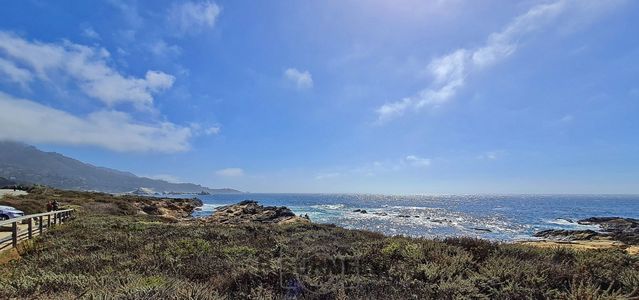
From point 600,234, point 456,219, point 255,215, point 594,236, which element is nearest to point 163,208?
point 255,215

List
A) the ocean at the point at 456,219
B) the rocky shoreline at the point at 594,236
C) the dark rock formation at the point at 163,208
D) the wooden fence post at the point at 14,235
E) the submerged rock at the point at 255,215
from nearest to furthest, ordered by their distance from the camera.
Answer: the wooden fence post at the point at 14,235, the rocky shoreline at the point at 594,236, the ocean at the point at 456,219, the submerged rock at the point at 255,215, the dark rock formation at the point at 163,208

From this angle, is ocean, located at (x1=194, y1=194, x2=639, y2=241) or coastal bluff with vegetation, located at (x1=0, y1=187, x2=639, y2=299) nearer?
coastal bluff with vegetation, located at (x1=0, y1=187, x2=639, y2=299)

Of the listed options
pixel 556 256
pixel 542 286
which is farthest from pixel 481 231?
pixel 542 286

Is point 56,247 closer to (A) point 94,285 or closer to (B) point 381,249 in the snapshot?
(A) point 94,285

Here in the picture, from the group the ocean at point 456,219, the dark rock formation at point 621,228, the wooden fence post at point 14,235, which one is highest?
the wooden fence post at point 14,235

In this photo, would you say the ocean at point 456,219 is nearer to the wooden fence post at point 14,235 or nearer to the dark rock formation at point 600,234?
the dark rock formation at point 600,234

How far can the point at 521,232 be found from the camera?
43469 millimetres

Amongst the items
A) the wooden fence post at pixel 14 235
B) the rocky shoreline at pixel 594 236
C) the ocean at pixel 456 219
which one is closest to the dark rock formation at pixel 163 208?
the ocean at pixel 456 219

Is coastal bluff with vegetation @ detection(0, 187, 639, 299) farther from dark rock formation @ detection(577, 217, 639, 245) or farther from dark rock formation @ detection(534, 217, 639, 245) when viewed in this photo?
dark rock formation @ detection(577, 217, 639, 245)

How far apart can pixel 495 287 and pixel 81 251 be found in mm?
9668

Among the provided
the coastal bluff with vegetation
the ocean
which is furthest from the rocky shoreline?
the coastal bluff with vegetation

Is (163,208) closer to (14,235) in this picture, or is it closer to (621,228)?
(14,235)

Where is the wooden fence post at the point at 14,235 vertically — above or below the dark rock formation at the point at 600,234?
above

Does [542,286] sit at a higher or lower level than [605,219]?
higher
